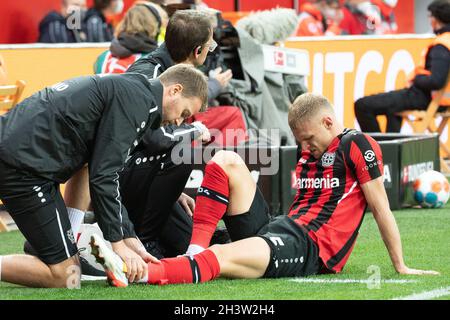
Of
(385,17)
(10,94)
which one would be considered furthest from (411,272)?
(385,17)

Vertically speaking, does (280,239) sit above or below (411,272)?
above

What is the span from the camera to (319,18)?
54.8 feet

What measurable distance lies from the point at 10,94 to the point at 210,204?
3791 millimetres

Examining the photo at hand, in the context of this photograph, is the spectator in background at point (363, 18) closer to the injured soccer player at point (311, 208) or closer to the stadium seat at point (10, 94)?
the stadium seat at point (10, 94)

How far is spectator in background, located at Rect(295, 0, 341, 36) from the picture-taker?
16.3m

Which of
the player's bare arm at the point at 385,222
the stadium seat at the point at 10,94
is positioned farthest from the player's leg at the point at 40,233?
the stadium seat at the point at 10,94

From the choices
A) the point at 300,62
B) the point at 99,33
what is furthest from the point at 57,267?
the point at 99,33

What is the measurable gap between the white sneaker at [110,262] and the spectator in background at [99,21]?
7.82 m

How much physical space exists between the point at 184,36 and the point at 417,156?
3.81 m

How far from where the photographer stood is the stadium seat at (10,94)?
941cm

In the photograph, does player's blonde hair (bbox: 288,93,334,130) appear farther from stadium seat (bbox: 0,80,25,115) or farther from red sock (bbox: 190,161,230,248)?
stadium seat (bbox: 0,80,25,115)

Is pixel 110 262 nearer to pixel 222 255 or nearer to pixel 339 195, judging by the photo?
pixel 222 255

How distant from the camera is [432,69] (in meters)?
12.8

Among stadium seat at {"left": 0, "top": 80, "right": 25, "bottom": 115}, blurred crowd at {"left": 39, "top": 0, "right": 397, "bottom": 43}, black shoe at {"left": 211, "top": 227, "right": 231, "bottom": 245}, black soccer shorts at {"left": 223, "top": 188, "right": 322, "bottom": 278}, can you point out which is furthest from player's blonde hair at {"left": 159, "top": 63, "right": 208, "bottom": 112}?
blurred crowd at {"left": 39, "top": 0, "right": 397, "bottom": 43}
